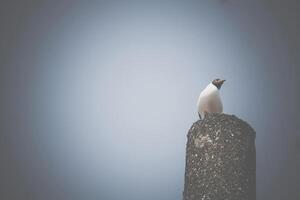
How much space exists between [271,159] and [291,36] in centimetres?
45

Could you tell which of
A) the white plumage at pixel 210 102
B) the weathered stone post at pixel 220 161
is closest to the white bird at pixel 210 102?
the white plumage at pixel 210 102

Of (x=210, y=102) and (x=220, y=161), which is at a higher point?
(x=210, y=102)

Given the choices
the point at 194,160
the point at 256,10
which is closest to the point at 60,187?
the point at 194,160

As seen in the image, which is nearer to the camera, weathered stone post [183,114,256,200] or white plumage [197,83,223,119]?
weathered stone post [183,114,256,200]

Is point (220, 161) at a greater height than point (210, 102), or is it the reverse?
point (210, 102)

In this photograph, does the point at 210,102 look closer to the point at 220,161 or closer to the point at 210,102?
the point at 210,102

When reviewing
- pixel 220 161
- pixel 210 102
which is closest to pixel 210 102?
pixel 210 102

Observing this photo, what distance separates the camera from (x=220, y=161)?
96 cm

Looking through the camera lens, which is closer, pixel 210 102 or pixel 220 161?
pixel 220 161

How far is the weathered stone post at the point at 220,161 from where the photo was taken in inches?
37.5

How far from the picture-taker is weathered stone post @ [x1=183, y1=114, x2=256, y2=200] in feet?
3.12

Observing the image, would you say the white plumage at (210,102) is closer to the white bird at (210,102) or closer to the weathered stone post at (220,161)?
the white bird at (210,102)

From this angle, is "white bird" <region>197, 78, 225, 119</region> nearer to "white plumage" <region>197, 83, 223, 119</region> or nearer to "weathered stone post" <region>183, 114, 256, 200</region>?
"white plumage" <region>197, 83, 223, 119</region>

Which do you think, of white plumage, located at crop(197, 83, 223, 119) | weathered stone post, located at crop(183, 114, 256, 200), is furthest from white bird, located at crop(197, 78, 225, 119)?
weathered stone post, located at crop(183, 114, 256, 200)
